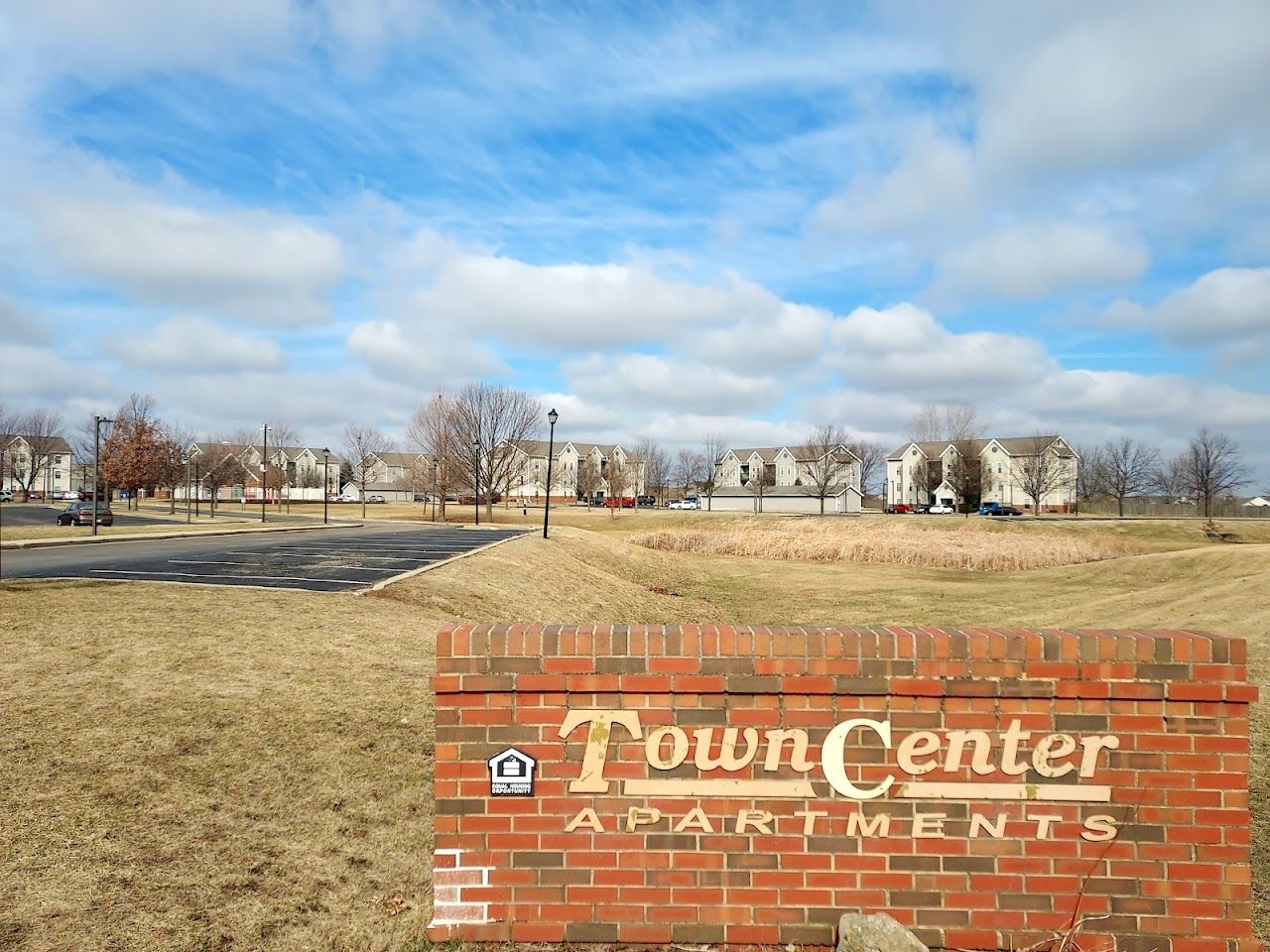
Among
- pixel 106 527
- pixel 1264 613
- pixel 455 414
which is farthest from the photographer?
pixel 455 414

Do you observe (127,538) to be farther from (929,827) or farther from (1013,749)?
(1013,749)

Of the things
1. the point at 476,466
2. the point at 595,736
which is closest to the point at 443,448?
the point at 476,466

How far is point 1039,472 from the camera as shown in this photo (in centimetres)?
7988

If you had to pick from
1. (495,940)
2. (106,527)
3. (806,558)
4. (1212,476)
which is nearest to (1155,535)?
(806,558)

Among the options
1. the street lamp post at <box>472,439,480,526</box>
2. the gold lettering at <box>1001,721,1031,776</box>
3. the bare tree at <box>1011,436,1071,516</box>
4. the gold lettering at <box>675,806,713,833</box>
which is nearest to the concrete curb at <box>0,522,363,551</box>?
the street lamp post at <box>472,439,480,526</box>

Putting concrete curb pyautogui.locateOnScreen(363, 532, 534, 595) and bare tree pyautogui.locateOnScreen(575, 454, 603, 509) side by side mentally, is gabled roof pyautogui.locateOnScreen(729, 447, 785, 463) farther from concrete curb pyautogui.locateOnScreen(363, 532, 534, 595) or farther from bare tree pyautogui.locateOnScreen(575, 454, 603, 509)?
concrete curb pyautogui.locateOnScreen(363, 532, 534, 595)

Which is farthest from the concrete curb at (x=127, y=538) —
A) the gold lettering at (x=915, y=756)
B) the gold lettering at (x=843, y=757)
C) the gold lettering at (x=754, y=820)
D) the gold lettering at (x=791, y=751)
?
the gold lettering at (x=915, y=756)

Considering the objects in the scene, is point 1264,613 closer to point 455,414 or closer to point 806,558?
point 806,558

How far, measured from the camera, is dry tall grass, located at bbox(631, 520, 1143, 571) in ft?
109

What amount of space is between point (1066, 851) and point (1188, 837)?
1.98 feet

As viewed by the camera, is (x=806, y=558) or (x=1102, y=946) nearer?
(x=1102, y=946)

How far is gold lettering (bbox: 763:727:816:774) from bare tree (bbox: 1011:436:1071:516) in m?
82.5

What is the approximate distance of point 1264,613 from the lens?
14.3 metres

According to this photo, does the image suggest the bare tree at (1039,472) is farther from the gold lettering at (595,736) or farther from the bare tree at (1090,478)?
the gold lettering at (595,736)
